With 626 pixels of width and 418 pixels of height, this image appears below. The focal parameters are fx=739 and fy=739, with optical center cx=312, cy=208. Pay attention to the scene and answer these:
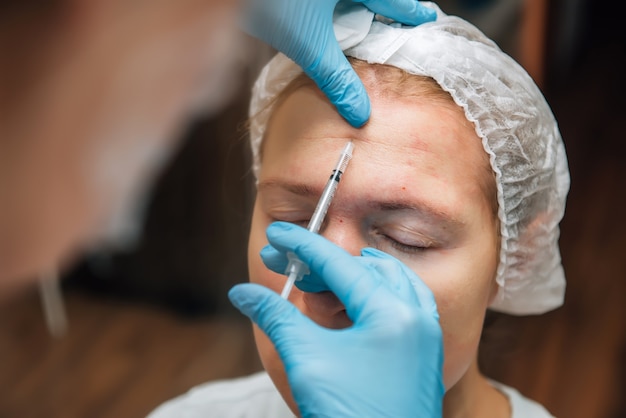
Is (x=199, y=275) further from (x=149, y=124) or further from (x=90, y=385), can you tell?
(x=149, y=124)

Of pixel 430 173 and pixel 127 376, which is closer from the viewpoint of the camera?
pixel 430 173

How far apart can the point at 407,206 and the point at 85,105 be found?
2.51ft

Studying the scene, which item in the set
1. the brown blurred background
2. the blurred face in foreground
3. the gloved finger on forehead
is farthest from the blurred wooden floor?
the blurred face in foreground

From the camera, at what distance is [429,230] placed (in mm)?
1285

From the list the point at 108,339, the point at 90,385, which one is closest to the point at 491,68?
the point at 108,339

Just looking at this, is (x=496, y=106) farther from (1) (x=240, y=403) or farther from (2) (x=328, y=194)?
(1) (x=240, y=403)

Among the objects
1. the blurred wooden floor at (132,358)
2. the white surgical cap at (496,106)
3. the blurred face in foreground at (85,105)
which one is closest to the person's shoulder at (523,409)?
the white surgical cap at (496,106)

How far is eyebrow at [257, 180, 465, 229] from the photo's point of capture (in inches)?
49.8

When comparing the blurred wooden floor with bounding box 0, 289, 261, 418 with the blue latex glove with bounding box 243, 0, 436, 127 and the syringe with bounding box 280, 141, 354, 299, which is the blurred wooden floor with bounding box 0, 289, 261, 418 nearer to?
the syringe with bounding box 280, 141, 354, 299

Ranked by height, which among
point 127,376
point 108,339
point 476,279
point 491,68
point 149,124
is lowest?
point 127,376

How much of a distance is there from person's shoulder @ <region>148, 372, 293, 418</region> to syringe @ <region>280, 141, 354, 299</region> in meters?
0.59

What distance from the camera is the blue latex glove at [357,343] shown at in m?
1.06

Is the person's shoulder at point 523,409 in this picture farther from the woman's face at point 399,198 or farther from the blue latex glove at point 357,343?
the blue latex glove at point 357,343

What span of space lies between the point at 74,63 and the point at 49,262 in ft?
0.59
